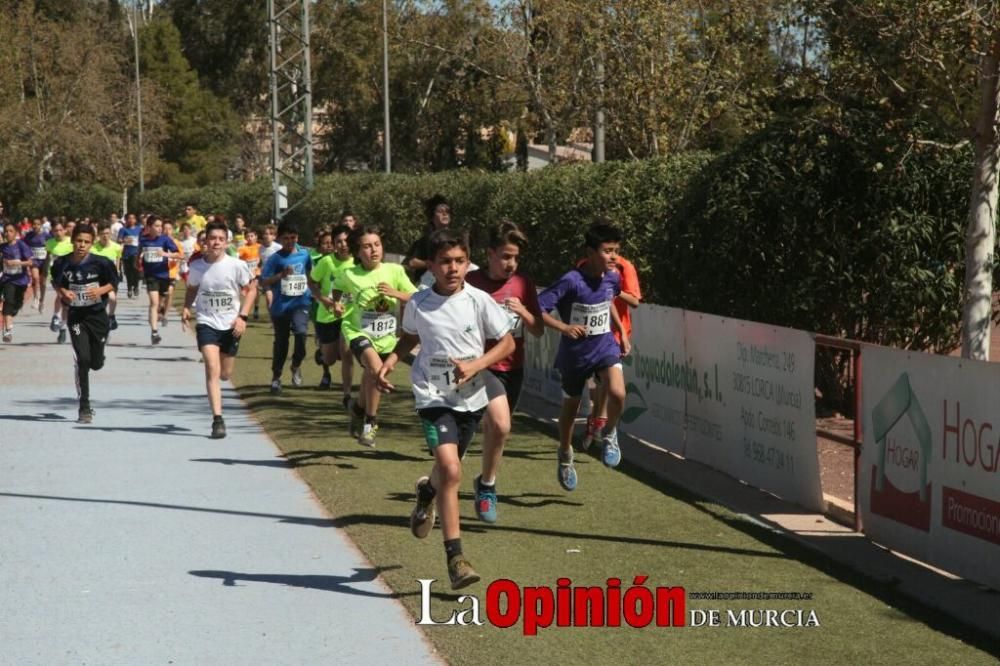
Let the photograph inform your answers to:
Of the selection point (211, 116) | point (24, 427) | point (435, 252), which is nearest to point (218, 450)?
point (24, 427)

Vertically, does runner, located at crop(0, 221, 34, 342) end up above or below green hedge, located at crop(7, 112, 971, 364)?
below

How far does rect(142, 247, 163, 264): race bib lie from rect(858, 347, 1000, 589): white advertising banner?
17720 millimetres

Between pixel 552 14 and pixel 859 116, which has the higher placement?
pixel 552 14

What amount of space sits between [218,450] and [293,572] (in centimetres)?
515

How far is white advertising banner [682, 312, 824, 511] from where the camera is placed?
1085 centimetres

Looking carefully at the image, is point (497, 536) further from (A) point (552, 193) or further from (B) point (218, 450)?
(A) point (552, 193)

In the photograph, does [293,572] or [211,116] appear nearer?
[293,572]

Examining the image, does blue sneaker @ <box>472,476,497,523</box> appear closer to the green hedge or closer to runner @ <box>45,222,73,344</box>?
the green hedge

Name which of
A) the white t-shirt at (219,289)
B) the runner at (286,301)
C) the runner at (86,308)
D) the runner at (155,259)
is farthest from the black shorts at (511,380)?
the runner at (155,259)

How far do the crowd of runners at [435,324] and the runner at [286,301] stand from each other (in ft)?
0.05

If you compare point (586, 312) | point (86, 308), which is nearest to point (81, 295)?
point (86, 308)

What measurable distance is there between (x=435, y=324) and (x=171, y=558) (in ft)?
7.25

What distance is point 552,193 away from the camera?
2022 cm

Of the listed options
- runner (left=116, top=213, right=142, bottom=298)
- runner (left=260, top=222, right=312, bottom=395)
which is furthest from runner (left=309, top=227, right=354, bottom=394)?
runner (left=116, top=213, right=142, bottom=298)
